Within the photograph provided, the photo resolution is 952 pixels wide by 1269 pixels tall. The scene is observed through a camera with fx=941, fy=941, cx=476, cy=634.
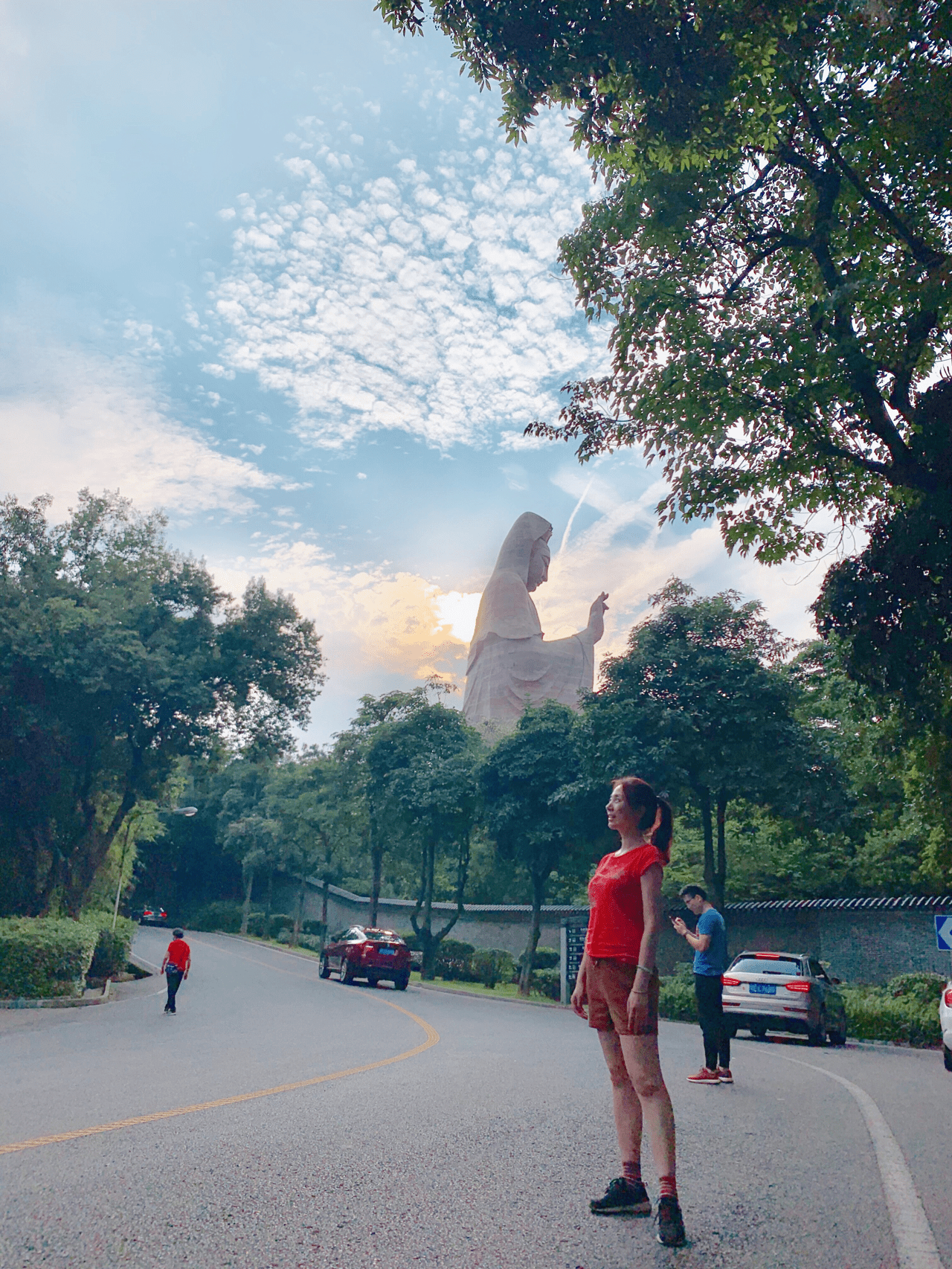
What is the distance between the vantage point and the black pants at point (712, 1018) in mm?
8367

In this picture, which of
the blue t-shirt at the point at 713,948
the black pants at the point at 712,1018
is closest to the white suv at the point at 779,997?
the black pants at the point at 712,1018

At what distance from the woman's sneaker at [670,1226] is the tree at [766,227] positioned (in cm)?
622

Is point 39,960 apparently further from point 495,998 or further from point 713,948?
point 713,948

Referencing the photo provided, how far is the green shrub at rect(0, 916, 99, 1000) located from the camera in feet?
56.3

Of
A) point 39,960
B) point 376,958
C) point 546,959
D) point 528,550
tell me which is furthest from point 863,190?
point 528,550

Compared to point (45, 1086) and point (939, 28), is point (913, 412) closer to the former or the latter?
point (939, 28)

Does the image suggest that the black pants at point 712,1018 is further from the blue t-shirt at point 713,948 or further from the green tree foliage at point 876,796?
the green tree foliage at point 876,796

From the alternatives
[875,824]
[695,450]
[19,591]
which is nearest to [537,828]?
[875,824]

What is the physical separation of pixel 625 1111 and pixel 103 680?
1967 centimetres

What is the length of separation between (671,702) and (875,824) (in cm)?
578

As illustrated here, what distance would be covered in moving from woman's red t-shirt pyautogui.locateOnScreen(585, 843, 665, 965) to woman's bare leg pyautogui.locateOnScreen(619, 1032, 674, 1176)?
0.34m

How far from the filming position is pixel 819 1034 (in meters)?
14.1

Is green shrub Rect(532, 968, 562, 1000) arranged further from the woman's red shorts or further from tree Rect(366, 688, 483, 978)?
the woman's red shorts

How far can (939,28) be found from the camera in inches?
305
